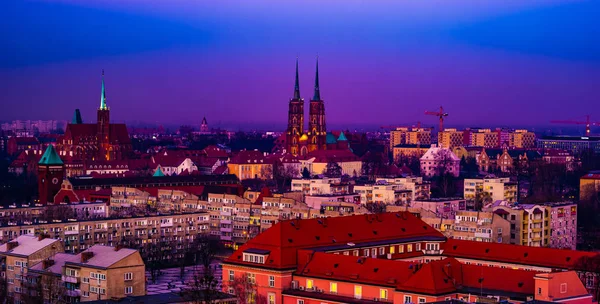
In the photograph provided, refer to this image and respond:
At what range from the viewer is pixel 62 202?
7500 cm

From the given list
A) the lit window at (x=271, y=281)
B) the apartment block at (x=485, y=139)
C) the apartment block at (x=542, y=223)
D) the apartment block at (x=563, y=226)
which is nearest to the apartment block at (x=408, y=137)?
the apartment block at (x=485, y=139)

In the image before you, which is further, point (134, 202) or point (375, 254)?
point (134, 202)

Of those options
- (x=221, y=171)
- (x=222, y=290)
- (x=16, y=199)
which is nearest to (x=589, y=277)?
(x=222, y=290)

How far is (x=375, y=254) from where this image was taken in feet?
142

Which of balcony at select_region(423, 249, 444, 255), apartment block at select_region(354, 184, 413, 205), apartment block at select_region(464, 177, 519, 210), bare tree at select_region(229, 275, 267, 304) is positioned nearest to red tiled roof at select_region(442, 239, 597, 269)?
balcony at select_region(423, 249, 444, 255)

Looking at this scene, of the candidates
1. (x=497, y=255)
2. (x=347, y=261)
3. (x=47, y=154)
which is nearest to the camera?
(x=347, y=261)

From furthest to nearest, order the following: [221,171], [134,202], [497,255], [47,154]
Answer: [221,171] < [47,154] < [134,202] < [497,255]

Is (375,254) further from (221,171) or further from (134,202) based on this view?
(221,171)

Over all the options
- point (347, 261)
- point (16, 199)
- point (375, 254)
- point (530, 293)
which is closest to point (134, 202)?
point (16, 199)

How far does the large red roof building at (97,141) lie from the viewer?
113 meters

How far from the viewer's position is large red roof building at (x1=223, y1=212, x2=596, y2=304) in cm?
3416

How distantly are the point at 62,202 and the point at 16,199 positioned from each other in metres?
7.45

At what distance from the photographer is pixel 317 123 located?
130375mm

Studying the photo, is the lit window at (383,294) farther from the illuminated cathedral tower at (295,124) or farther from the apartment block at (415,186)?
the illuminated cathedral tower at (295,124)
